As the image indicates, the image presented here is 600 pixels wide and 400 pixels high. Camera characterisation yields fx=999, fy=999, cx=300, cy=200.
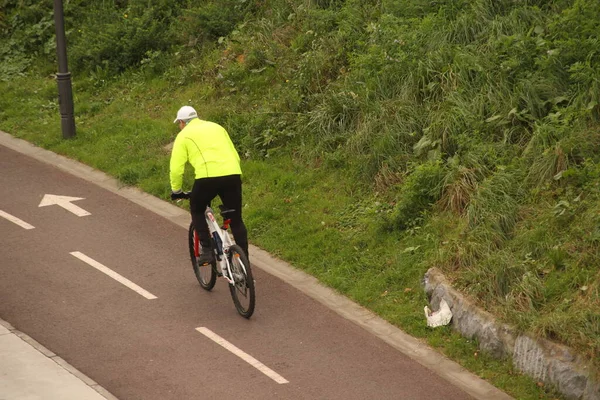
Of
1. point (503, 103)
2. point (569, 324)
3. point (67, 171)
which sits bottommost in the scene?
point (67, 171)

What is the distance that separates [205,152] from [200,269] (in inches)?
→ 69.1

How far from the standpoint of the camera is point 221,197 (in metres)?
10.5

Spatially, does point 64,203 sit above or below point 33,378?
below

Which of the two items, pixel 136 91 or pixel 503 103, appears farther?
pixel 136 91

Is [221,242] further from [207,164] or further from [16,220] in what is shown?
[16,220]

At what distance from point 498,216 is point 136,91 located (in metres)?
8.76

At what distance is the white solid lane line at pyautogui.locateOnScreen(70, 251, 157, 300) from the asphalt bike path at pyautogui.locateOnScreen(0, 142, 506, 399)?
2 cm

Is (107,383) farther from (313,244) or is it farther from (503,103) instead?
(503,103)

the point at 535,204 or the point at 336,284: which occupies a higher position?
the point at 535,204

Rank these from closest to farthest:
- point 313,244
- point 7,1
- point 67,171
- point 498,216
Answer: point 498,216 < point 313,244 < point 67,171 < point 7,1

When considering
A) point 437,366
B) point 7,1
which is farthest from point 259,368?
point 7,1

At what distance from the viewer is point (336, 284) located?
36.9 ft

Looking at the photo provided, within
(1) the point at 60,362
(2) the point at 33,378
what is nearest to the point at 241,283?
(1) the point at 60,362

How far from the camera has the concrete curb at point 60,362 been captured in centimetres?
884
